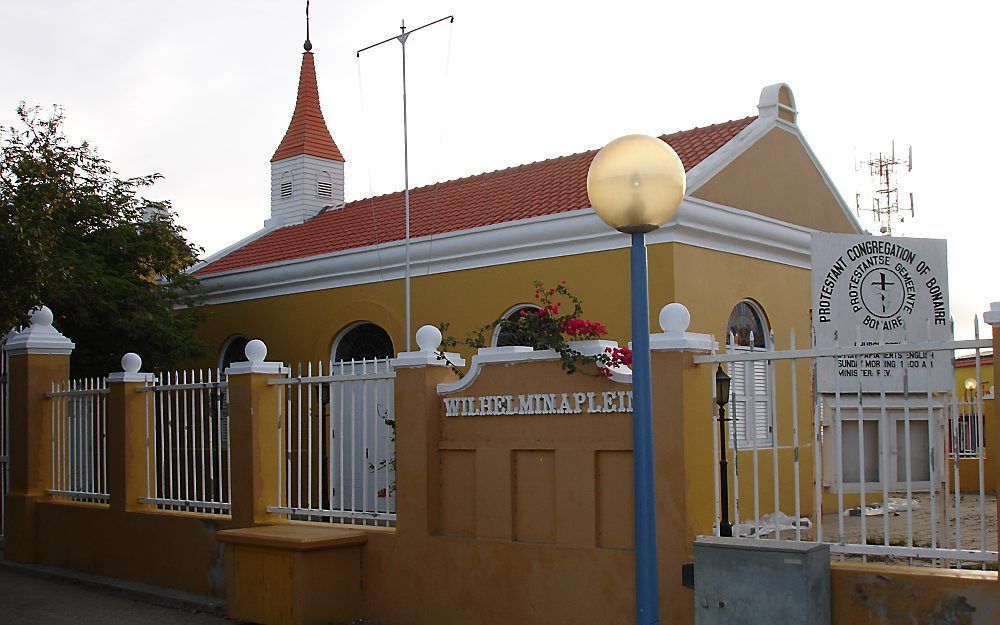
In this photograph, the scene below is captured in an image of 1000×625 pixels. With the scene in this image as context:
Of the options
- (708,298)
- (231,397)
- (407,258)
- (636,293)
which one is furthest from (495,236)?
(636,293)

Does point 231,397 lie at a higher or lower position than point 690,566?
higher

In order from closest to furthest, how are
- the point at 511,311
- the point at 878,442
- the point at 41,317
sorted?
the point at 878,442 → the point at 41,317 → the point at 511,311

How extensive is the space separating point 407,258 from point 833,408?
26.3ft

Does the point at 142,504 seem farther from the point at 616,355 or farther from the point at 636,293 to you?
the point at 636,293

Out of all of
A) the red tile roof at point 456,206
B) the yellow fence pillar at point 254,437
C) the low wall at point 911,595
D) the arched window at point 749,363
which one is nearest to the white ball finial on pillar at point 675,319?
the low wall at point 911,595

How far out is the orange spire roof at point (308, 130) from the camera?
21766 mm

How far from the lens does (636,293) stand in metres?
5.05

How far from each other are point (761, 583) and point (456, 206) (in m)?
10.6

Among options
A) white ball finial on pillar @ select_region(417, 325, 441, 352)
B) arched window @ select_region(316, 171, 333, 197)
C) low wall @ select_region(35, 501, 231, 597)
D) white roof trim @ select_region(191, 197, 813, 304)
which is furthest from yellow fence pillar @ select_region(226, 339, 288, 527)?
arched window @ select_region(316, 171, 333, 197)

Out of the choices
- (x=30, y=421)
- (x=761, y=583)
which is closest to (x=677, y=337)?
(x=761, y=583)

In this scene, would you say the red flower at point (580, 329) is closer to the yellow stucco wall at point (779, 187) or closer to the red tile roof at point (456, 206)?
the yellow stucco wall at point (779, 187)

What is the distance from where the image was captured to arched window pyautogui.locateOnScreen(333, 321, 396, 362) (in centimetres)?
1519

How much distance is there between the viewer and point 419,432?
27.5 feet

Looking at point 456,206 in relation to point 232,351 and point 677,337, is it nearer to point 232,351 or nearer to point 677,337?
point 232,351
